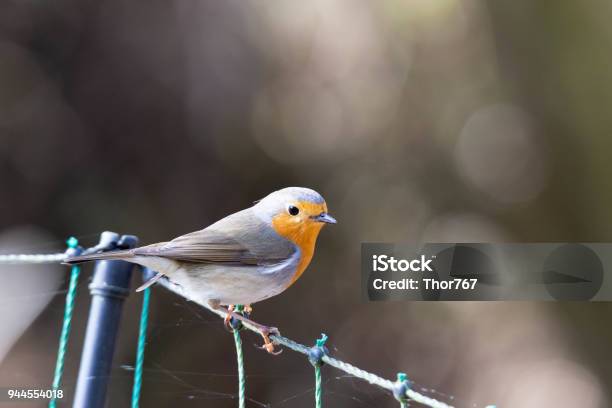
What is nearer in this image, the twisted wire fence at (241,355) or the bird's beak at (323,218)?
the twisted wire fence at (241,355)

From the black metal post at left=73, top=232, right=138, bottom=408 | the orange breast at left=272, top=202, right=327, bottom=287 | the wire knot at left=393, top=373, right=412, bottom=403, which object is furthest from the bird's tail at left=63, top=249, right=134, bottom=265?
the wire knot at left=393, top=373, right=412, bottom=403

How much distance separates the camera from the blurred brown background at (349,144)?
306cm

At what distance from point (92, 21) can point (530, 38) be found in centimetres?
212

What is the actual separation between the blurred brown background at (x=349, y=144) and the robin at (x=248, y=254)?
1.51 metres

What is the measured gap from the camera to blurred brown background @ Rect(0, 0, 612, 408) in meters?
3.06

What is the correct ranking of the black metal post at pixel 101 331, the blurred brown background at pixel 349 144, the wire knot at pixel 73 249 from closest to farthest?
Answer: 1. the black metal post at pixel 101 331
2. the wire knot at pixel 73 249
3. the blurred brown background at pixel 349 144

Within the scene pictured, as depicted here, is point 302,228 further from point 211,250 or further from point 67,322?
point 67,322

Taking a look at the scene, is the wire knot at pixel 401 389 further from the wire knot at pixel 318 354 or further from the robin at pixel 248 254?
the robin at pixel 248 254

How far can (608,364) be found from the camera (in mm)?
3074

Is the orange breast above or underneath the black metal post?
above

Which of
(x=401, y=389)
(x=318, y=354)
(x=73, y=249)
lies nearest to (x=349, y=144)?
(x=73, y=249)

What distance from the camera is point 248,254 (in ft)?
4.50

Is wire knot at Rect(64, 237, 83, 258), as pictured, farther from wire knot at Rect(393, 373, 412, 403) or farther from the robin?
wire knot at Rect(393, 373, 412, 403)

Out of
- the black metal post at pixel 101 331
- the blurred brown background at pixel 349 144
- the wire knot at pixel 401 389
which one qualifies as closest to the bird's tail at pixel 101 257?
the black metal post at pixel 101 331
